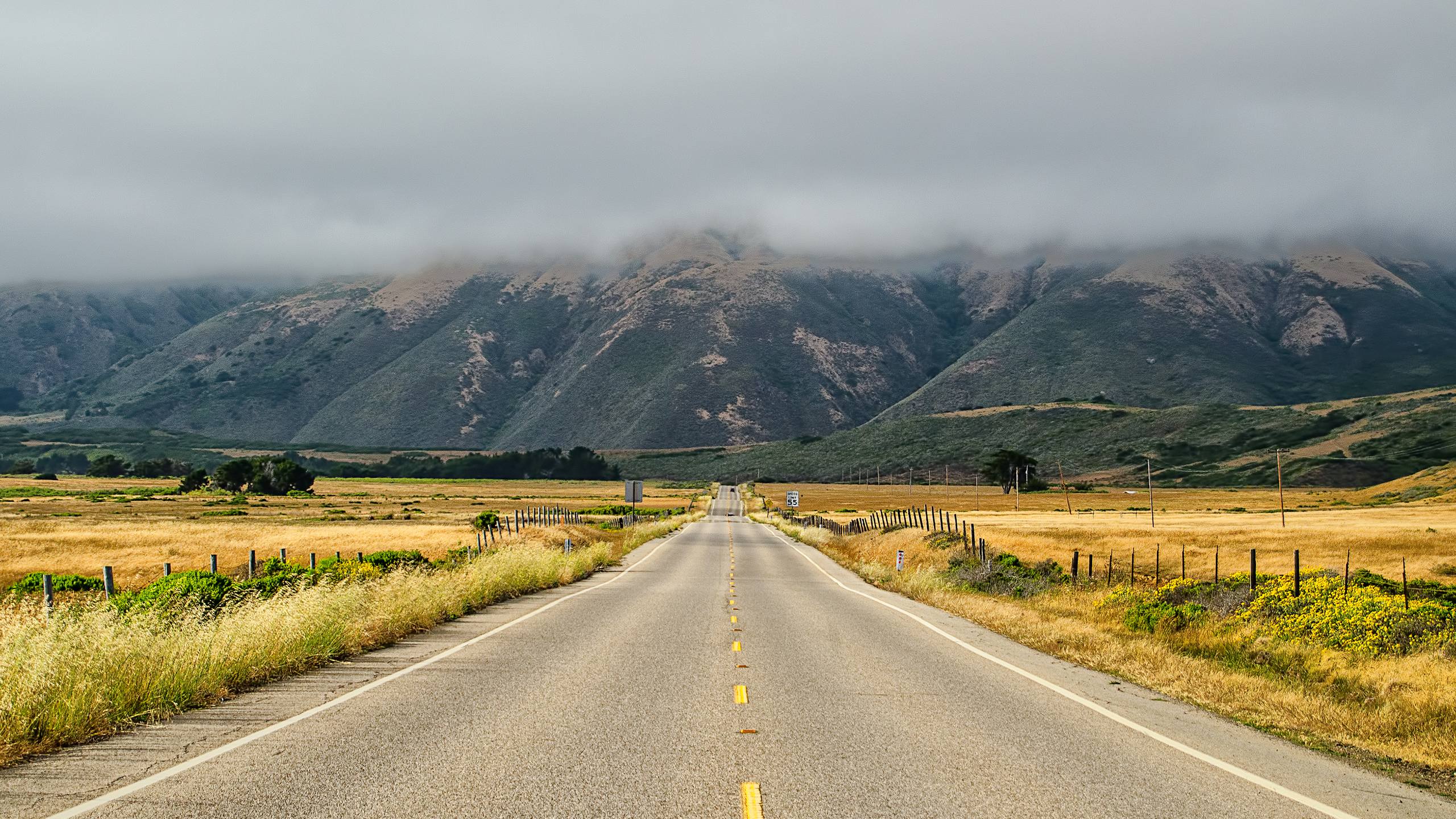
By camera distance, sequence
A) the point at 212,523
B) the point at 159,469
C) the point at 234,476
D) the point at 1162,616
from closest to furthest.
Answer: the point at 1162,616 < the point at 212,523 < the point at 234,476 < the point at 159,469

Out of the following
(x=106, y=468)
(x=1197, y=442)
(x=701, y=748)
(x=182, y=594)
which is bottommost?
(x=106, y=468)

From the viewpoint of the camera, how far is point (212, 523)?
2665 inches

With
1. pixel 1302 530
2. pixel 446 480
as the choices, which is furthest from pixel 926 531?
pixel 446 480

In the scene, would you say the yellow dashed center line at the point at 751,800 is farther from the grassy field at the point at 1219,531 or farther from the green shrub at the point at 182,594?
the grassy field at the point at 1219,531

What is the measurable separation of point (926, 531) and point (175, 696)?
3898cm

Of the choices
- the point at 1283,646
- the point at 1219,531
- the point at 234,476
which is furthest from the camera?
the point at 234,476

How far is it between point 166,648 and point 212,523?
61.7 metres

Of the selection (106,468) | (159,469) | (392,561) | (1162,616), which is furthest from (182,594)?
(106,468)

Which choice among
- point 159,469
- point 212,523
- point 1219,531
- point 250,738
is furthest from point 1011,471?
point 250,738

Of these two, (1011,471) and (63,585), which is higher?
(63,585)

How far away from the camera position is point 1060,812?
289 inches

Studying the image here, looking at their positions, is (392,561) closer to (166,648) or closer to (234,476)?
(166,648)

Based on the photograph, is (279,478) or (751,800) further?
(279,478)

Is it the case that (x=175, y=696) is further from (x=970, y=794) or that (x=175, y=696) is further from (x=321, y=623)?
(x=970, y=794)
